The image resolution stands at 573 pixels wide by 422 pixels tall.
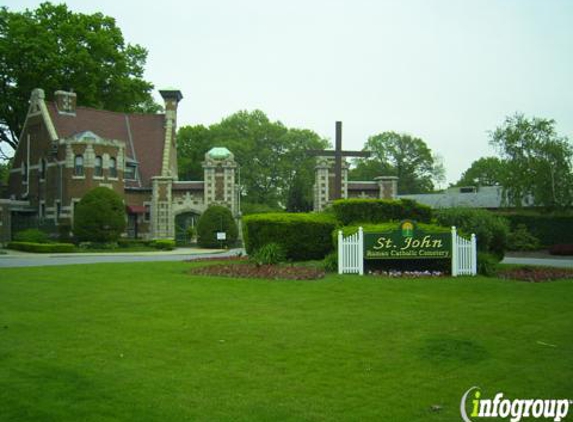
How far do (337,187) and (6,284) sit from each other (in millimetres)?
13071

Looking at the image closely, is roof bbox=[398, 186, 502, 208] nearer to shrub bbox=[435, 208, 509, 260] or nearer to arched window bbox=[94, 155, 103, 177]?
arched window bbox=[94, 155, 103, 177]

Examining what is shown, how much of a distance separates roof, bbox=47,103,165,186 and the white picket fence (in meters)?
33.3

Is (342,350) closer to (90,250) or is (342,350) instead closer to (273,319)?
(273,319)

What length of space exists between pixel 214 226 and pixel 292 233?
2254cm

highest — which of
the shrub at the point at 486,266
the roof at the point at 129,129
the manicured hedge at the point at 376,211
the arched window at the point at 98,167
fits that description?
the roof at the point at 129,129

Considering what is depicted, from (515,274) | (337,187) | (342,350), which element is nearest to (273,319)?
(342,350)

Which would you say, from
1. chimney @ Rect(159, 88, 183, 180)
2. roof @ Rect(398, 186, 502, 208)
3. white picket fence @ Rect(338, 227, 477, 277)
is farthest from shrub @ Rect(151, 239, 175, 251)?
roof @ Rect(398, 186, 502, 208)

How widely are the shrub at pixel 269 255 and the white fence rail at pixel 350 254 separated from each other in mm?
2898

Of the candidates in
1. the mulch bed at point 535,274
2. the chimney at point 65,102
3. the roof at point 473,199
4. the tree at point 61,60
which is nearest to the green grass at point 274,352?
the mulch bed at point 535,274

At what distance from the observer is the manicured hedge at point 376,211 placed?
818 inches

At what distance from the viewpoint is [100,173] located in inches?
1678

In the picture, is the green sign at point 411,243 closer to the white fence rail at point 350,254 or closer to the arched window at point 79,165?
the white fence rail at point 350,254

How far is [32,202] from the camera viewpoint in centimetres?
4550

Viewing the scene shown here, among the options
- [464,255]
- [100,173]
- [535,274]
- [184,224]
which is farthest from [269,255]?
[184,224]
